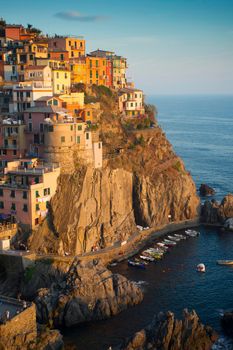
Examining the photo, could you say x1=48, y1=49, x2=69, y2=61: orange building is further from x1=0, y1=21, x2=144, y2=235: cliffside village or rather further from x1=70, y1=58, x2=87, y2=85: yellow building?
x1=70, y1=58, x2=87, y2=85: yellow building

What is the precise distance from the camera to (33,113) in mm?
78812

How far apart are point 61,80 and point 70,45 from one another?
14969 millimetres

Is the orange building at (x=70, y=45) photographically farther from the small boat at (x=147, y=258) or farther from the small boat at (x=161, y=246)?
the small boat at (x=147, y=258)

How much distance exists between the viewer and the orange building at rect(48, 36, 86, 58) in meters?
103

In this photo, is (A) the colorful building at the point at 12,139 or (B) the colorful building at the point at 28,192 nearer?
(B) the colorful building at the point at 28,192

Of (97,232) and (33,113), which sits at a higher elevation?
(33,113)

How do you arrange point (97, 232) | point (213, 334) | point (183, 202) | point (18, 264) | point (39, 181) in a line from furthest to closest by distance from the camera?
1. point (183, 202)
2. point (97, 232)
3. point (39, 181)
4. point (18, 264)
5. point (213, 334)

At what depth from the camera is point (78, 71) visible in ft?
327

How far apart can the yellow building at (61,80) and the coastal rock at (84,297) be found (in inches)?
1555

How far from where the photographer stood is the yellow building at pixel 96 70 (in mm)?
103062

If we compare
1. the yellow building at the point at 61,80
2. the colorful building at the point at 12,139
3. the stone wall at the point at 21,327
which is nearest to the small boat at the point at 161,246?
the colorful building at the point at 12,139

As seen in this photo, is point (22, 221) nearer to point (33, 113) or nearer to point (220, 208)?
point (33, 113)

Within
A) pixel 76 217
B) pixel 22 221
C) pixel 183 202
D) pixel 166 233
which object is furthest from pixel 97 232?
pixel 183 202

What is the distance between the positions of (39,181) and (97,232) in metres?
11.9
